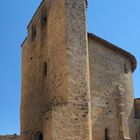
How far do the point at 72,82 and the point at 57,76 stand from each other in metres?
1.13

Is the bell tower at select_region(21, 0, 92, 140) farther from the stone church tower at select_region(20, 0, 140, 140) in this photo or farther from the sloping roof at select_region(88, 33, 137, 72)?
the sloping roof at select_region(88, 33, 137, 72)

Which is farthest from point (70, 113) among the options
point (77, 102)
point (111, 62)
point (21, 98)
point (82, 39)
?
point (21, 98)

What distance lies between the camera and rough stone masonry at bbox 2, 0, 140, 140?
37.2 feet

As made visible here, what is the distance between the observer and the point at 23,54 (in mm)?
17984

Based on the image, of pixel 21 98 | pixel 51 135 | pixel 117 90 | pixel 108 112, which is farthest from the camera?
pixel 21 98

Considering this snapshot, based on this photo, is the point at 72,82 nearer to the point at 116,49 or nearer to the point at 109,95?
the point at 109,95

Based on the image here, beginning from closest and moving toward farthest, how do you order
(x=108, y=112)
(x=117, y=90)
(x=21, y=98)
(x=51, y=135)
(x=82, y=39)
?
(x=51, y=135), (x=82, y=39), (x=108, y=112), (x=117, y=90), (x=21, y=98)

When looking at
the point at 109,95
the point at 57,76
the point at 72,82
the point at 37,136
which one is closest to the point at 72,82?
the point at 72,82

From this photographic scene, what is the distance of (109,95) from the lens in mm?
15094

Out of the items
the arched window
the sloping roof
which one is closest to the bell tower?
the arched window

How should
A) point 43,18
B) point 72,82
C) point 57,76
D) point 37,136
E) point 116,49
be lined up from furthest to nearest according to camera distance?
1. point 116,49
2. point 43,18
3. point 37,136
4. point 57,76
5. point 72,82

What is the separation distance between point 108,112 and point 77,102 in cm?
375

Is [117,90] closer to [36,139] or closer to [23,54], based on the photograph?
[36,139]

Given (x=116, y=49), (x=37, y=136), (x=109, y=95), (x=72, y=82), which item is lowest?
(x=37, y=136)
